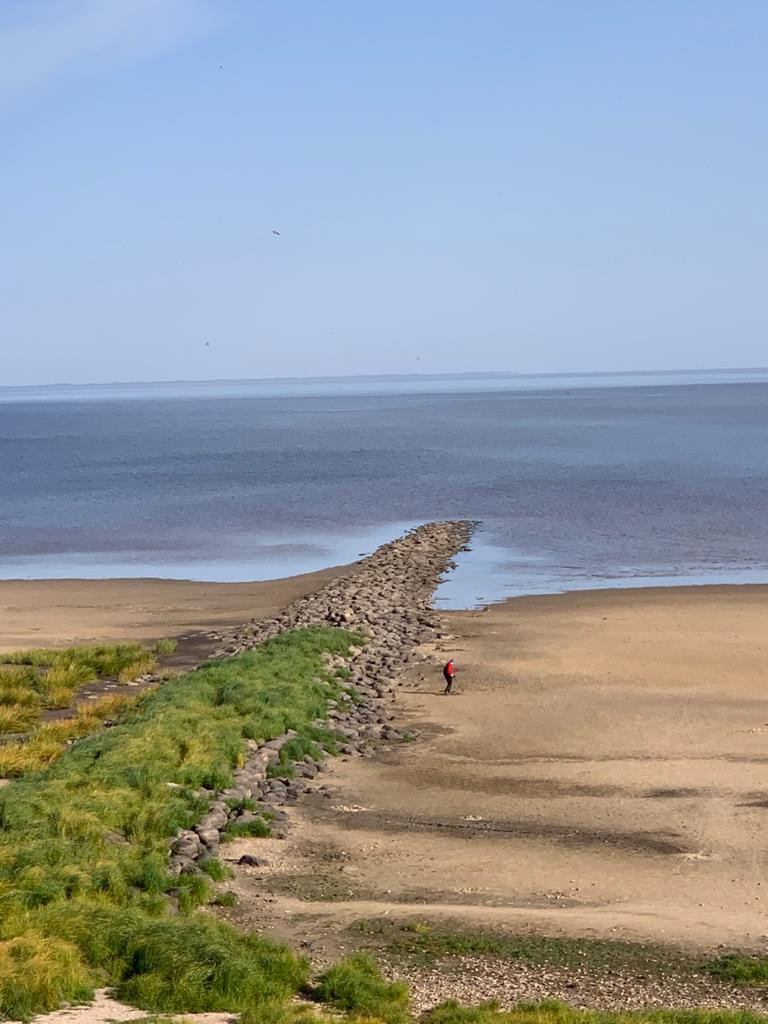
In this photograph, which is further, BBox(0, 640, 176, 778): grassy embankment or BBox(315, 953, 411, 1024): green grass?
BBox(0, 640, 176, 778): grassy embankment

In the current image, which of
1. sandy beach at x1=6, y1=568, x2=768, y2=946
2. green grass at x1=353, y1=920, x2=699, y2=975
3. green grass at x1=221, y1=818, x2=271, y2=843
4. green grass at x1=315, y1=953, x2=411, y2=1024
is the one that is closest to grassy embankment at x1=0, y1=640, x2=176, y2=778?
green grass at x1=221, y1=818, x2=271, y2=843

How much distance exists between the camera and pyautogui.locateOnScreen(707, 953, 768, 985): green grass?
1445 centimetres

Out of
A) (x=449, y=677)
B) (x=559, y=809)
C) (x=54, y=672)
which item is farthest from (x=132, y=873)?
(x=54, y=672)

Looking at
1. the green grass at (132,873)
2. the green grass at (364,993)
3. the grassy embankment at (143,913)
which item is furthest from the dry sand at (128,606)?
the green grass at (364,993)

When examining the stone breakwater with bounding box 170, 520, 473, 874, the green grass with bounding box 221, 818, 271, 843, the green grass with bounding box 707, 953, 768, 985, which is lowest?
the green grass with bounding box 707, 953, 768, 985

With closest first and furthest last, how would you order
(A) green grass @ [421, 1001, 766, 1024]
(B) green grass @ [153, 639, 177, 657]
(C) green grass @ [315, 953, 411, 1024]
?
(A) green grass @ [421, 1001, 766, 1024]
(C) green grass @ [315, 953, 411, 1024]
(B) green grass @ [153, 639, 177, 657]

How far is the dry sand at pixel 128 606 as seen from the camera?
3828 cm

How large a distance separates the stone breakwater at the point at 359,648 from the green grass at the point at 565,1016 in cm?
521

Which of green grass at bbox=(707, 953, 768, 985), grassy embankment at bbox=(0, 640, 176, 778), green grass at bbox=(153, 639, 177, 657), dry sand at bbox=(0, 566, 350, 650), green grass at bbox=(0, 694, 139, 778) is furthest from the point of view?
dry sand at bbox=(0, 566, 350, 650)

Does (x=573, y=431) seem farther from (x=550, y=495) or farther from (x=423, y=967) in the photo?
(x=423, y=967)

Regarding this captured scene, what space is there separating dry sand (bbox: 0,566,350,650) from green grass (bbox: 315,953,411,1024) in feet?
77.4

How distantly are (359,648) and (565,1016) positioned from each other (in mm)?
20494

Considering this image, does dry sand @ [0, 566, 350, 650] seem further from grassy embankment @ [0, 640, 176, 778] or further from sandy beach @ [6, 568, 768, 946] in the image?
grassy embankment @ [0, 640, 176, 778]

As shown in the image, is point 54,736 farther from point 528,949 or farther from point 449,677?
point 528,949
